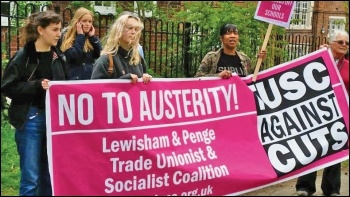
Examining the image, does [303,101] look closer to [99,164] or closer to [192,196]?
[192,196]

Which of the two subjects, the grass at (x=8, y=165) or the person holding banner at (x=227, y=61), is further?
the person holding banner at (x=227, y=61)

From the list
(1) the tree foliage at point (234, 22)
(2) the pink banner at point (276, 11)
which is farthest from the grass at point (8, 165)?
(1) the tree foliage at point (234, 22)

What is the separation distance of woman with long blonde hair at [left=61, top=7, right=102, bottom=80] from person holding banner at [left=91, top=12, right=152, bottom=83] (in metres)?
0.86

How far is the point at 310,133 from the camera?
590 cm

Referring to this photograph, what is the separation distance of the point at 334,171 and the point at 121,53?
2737 millimetres

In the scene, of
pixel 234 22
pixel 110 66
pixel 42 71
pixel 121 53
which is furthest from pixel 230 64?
pixel 234 22

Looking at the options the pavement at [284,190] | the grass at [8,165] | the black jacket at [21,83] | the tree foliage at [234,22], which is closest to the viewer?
the black jacket at [21,83]

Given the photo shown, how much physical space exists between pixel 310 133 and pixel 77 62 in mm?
2387

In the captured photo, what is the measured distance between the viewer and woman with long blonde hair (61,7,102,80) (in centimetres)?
589

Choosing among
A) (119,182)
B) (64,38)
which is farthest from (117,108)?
(64,38)

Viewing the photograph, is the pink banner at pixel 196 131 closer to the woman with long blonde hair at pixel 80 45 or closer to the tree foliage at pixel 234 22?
the woman with long blonde hair at pixel 80 45

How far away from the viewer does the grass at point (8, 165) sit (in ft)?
19.3

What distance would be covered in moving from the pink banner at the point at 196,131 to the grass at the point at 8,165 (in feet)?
4.58

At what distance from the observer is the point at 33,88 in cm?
458
